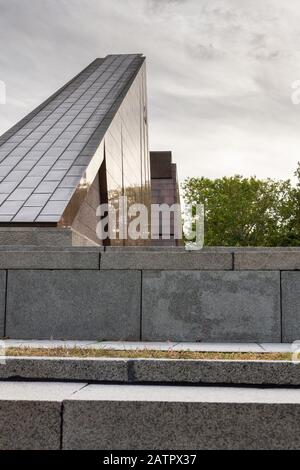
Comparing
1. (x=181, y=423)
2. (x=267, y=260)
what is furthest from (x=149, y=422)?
(x=267, y=260)

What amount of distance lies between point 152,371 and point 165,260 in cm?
340

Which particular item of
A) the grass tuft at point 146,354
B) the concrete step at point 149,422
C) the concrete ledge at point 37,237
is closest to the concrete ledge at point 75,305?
the concrete ledge at point 37,237

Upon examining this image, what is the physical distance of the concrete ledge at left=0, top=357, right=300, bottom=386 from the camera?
4746mm

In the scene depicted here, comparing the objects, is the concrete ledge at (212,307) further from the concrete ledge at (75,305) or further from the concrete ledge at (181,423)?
the concrete ledge at (181,423)

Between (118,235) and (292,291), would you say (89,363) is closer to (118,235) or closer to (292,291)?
(292,291)

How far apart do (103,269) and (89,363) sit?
3.40 meters

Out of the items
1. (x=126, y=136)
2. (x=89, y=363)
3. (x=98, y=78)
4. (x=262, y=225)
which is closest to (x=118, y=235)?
(x=126, y=136)

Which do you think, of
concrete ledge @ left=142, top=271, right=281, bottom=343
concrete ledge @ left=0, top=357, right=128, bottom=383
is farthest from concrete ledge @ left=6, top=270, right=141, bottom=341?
concrete ledge @ left=0, top=357, right=128, bottom=383

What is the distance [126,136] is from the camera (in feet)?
74.7

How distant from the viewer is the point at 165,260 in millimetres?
8133

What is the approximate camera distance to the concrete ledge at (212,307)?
7891 mm

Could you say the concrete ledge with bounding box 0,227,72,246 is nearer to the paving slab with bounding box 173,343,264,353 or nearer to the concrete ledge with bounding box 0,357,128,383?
the paving slab with bounding box 173,343,264,353

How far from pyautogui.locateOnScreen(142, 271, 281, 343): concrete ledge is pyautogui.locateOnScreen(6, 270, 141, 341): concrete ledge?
26 cm

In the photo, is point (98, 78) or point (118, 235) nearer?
point (118, 235)
